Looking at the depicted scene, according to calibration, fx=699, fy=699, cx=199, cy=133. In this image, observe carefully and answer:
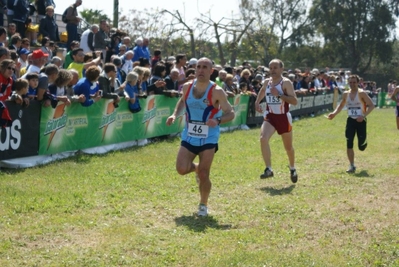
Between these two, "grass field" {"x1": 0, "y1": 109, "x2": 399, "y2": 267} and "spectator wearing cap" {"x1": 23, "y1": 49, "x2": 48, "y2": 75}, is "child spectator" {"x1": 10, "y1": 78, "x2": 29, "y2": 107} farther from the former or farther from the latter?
"spectator wearing cap" {"x1": 23, "y1": 49, "x2": 48, "y2": 75}

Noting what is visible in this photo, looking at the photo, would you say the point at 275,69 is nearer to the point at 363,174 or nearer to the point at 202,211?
the point at 363,174

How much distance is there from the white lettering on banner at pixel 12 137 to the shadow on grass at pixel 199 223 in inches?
161

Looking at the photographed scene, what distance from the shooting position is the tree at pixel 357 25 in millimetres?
63594

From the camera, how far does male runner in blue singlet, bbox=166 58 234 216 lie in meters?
8.69

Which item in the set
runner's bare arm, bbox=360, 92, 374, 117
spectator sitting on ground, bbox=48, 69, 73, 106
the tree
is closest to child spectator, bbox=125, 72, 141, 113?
spectator sitting on ground, bbox=48, 69, 73, 106

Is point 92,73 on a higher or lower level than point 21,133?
higher

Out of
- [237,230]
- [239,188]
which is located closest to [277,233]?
[237,230]

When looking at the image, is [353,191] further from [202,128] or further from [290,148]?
[202,128]

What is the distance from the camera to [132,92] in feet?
51.5

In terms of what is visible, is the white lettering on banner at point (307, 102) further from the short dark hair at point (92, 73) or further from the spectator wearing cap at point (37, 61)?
the spectator wearing cap at point (37, 61)

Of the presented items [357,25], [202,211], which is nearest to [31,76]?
[202,211]

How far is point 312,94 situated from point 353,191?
2095cm

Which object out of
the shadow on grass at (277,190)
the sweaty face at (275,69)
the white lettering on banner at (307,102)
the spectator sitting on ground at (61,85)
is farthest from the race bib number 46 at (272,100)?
the white lettering on banner at (307,102)

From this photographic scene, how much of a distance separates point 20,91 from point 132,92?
4.49 metres
